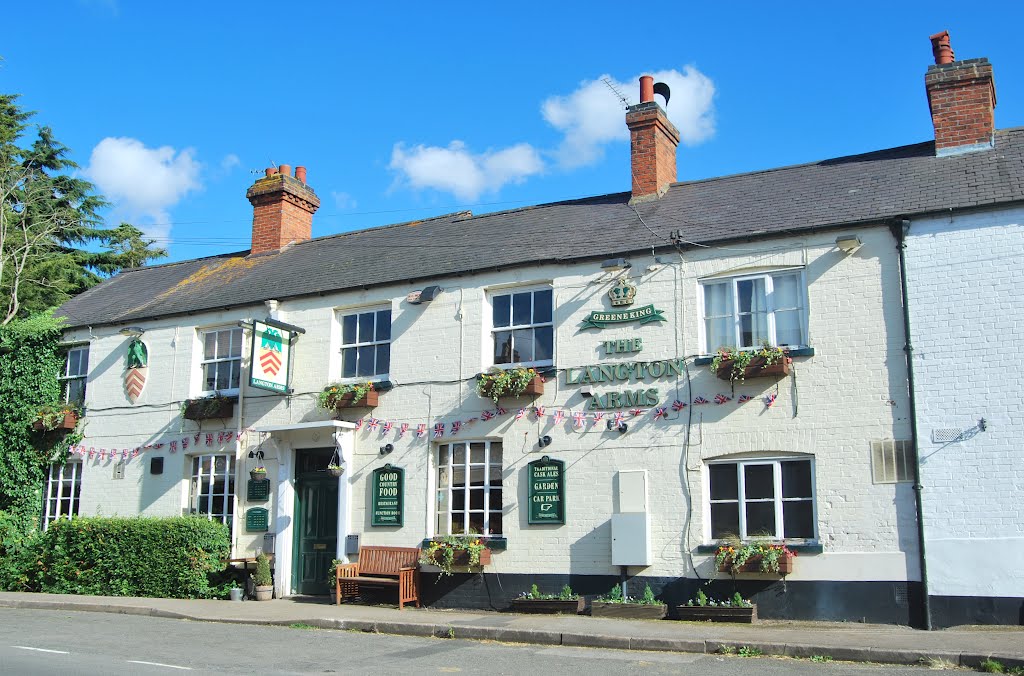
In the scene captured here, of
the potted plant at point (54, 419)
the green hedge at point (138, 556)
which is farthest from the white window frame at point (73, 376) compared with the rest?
the green hedge at point (138, 556)

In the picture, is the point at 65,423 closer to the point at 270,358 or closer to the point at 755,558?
the point at 270,358

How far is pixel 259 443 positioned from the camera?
17.4 m

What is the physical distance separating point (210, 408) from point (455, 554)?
592 centimetres

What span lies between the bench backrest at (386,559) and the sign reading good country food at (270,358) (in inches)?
133

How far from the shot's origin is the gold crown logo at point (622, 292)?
1456 centimetres

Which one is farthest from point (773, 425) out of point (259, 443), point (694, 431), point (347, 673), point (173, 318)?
point (173, 318)

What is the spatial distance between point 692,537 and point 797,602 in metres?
1.65

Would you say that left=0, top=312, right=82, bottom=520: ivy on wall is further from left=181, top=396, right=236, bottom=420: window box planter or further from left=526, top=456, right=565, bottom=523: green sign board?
left=526, top=456, right=565, bottom=523: green sign board

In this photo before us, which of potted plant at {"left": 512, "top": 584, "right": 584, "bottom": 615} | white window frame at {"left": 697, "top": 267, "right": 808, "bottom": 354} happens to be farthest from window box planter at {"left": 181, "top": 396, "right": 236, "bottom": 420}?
white window frame at {"left": 697, "top": 267, "right": 808, "bottom": 354}

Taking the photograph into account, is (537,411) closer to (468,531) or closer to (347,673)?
(468,531)

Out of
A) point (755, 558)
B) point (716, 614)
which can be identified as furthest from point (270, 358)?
point (755, 558)

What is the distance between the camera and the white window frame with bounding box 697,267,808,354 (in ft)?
44.1

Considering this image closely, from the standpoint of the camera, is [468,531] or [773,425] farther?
[468,531]

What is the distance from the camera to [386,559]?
15508 millimetres
